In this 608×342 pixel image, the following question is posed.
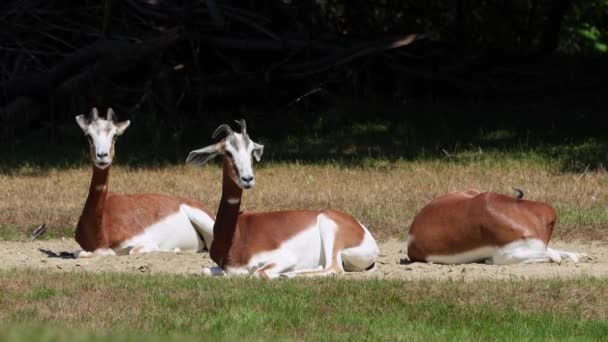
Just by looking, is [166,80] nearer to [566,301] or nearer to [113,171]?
[113,171]

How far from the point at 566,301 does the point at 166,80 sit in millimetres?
14011

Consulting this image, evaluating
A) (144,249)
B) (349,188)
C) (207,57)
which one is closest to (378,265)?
(144,249)

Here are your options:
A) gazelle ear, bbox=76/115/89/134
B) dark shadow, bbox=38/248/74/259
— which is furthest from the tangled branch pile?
gazelle ear, bbox=76/115/89/134

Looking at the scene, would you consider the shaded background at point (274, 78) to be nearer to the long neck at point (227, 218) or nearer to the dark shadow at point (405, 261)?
the dark shadow at point (405, 261)

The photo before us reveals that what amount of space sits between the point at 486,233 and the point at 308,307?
2860 millimetres

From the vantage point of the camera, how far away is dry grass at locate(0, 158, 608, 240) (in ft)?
45.7

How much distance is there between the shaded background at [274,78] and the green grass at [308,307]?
Result: 1047 cm

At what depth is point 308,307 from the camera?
8.88 metres

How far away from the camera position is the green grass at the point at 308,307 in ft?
26.8

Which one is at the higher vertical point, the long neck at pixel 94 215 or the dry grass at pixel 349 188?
the long neck at pixel 94 215

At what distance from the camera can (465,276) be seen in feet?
34.7

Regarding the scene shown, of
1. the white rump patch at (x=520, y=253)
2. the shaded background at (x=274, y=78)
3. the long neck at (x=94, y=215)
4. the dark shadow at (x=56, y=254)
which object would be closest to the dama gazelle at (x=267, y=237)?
the white rump patch at (x=520, y=253)

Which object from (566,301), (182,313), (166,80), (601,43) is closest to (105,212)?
(182,313)

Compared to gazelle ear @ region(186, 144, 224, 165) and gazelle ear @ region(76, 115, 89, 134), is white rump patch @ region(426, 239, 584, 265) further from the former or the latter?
gazelle ear @ region(76, 115, 89, 134)
